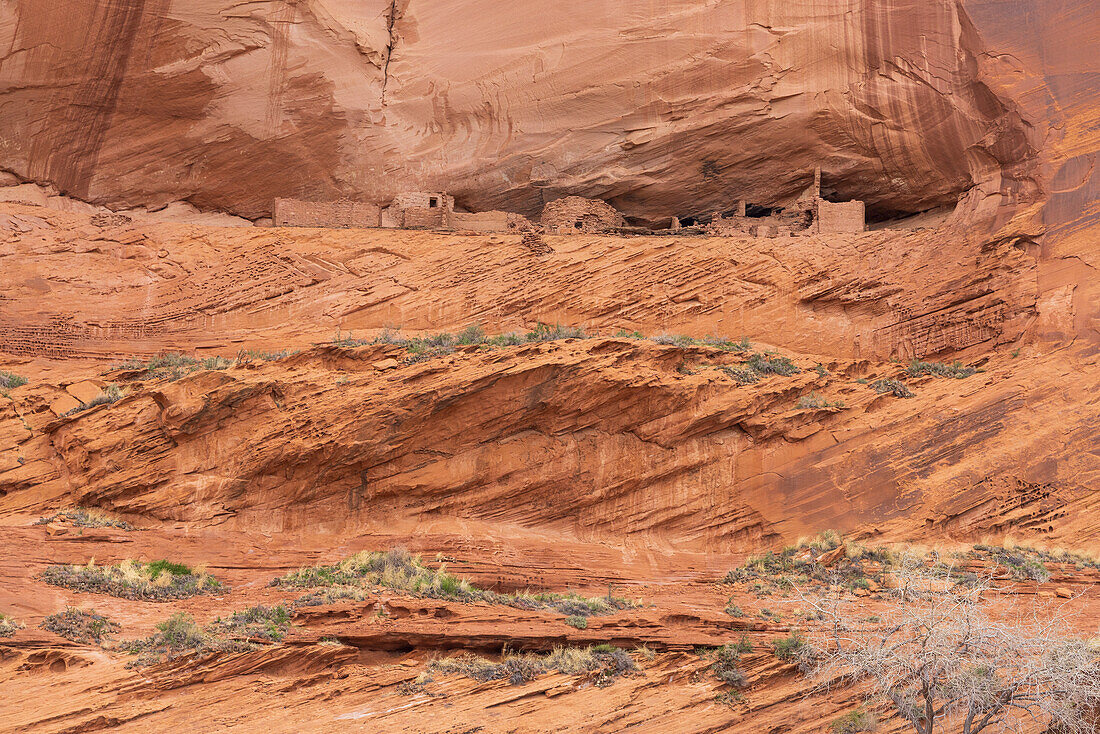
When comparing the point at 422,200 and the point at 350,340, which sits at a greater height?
the point at 422,200

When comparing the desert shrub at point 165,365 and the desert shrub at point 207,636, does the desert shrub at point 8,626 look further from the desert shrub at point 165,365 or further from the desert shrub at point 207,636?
the desert shrub at point 165,365

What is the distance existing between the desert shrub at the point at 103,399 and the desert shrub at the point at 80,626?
5.51 meters

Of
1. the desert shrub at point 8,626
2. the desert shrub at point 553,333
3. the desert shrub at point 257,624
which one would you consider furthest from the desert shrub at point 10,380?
the desert shrub at point 553,333

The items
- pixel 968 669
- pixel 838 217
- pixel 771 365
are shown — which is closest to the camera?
pixel 968 669

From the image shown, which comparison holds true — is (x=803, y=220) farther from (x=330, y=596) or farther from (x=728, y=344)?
(x=330, y=596)

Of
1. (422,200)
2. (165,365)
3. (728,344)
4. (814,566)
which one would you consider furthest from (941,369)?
(165,365)

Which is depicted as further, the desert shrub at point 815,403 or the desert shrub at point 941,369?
the desert shrub at point 941,369

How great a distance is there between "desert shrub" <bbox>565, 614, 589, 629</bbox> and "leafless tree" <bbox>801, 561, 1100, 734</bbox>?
2.44 metres

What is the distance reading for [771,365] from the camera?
17500 mm

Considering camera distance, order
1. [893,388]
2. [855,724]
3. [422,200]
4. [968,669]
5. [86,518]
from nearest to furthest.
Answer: [968,669] → [855,724] → [86,518] → [893,388] → [422,200]

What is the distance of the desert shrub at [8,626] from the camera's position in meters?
10.8

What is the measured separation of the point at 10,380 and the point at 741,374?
12060mm

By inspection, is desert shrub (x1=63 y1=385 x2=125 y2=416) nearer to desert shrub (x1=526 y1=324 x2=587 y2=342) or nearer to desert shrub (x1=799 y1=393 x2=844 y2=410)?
desert shrub (x1=526 y1=324 x2=587 y2=342)

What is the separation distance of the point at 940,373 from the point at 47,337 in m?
15.7
